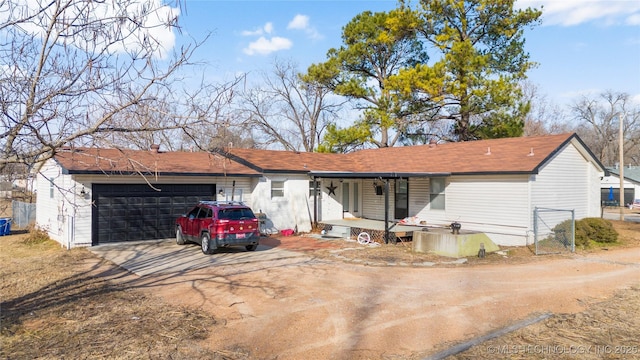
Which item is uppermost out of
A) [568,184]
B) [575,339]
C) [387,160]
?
[387,160]

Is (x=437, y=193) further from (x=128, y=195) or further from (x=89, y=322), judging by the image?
(x=89, y=322)

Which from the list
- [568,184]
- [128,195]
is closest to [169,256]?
[128,195]

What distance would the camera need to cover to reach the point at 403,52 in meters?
31.1

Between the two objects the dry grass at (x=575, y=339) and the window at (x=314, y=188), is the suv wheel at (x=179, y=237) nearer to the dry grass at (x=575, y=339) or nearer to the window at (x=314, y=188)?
Result: the window at (x=314, y=188)

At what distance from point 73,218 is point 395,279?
11258mm

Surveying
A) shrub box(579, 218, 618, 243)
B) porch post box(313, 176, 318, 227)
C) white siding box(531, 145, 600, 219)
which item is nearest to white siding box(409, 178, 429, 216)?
porch post box(313, 176, 318, 227)

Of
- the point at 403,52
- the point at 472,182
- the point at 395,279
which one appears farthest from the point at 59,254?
the point at 403,52

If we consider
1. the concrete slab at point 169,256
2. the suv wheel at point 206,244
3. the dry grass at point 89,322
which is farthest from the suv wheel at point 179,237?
the dry grass at point 89,322

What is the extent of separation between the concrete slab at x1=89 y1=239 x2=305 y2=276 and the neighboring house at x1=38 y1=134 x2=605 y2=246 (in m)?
1.21

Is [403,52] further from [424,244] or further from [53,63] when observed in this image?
[53,63]

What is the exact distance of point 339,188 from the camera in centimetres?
2220

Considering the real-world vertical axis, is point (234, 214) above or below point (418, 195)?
below

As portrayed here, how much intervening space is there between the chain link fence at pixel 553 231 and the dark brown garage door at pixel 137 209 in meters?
13.1

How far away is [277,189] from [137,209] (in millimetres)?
5918
